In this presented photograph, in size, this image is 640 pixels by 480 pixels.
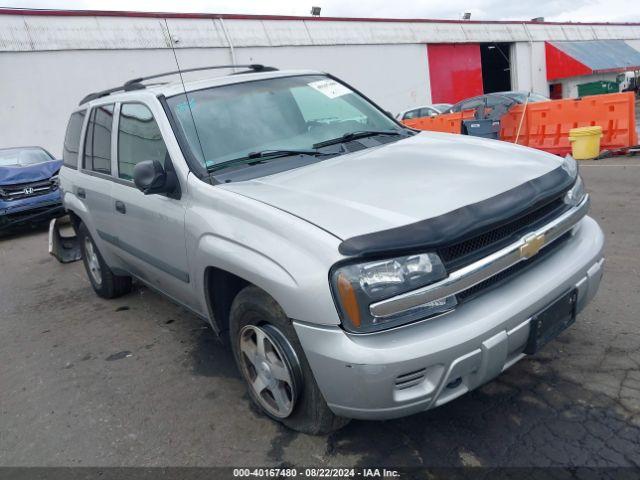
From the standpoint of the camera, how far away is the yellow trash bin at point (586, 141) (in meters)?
9.97

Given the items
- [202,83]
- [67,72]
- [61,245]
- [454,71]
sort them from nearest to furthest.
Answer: [202,83]
[61,245]
[67,72]
[454,71]

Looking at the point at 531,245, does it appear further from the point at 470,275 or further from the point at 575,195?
the point at 575,195

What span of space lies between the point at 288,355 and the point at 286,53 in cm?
2123

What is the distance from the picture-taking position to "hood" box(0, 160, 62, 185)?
9.88 meters

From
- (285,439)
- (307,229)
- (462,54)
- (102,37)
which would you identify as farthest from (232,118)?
(462,54)

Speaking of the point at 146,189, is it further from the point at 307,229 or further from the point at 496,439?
the point at 496,439

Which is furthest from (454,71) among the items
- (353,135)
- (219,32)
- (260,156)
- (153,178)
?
(153,178)

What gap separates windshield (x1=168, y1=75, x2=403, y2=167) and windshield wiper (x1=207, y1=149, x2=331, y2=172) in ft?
0.11

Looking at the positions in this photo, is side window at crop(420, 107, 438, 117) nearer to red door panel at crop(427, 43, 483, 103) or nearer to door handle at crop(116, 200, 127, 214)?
red door panel at crop(427, 43, 483, 103)

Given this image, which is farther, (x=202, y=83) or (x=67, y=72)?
(x=67, y=72)

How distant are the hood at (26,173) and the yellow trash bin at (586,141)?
10.1 metres

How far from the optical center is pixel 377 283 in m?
2.11

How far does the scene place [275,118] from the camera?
3.46 metres

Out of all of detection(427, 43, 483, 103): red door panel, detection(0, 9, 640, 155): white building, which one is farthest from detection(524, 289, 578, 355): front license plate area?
detection(427, 43, 483, 103): red door panel
